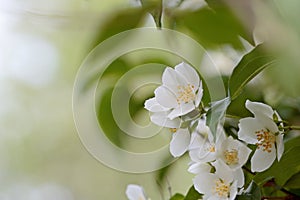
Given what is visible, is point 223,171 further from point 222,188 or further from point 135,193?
point 135,193

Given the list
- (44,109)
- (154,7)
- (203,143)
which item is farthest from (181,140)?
(44,109)

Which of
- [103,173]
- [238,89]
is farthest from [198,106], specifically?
[103,173]

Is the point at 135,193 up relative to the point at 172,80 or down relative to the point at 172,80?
down

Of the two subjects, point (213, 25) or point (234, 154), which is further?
point (213, 25)

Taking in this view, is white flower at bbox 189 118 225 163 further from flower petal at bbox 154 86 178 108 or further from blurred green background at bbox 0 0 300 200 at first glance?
blurred green background at bbox 0 0 300 200

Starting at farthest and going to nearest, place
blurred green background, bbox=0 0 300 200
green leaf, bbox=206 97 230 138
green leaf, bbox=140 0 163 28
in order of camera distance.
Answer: blurred green background, bbox=0 0 300 200
green leaf, bbox=140 0 163 28
green leaf, bbox=206 97 230 138

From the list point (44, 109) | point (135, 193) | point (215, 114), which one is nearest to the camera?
point (215, 114)

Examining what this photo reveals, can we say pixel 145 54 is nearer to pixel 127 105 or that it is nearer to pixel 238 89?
pixel 127 105

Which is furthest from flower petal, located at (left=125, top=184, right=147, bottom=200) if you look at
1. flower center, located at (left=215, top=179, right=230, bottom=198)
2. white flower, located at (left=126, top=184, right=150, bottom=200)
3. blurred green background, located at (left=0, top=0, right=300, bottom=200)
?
blurred green background, located at (left=0, top=0, right=300, bottom=200)
